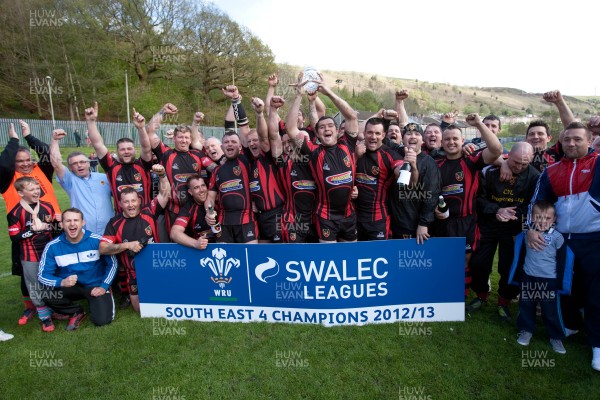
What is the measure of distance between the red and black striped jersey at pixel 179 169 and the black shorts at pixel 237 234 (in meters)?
0.94

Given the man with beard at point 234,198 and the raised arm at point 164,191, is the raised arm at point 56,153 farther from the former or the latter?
the man with beard at point 234,198

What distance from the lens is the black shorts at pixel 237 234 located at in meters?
4.94

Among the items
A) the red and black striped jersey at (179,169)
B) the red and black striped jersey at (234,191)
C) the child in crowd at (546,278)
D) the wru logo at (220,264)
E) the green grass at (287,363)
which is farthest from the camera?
the red and black striped jersey at (179,169)

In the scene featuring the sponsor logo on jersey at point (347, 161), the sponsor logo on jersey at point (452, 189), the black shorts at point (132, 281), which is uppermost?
the sponsor logo on jersey at point (347, 161)

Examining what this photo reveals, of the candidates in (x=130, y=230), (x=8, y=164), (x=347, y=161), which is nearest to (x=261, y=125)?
(x=347, y=161)

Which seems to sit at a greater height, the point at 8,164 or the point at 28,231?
the point at 8,164

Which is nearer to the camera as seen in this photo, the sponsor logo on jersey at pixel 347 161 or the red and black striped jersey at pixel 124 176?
the sponsor logo on jersey at pixel 347 161

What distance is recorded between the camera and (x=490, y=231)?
4.69 metres

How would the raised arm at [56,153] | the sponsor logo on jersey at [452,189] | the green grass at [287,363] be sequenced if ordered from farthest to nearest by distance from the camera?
the raised arm at [56,153], the sponsor logo on jersey at [452,189], the green grass at [287,363]

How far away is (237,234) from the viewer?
16.3 ft

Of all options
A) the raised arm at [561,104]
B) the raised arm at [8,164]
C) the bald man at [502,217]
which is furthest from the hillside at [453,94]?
the raised arm at [8,164]

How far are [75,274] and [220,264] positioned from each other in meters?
2.00

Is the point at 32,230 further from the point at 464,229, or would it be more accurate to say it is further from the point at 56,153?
the point at 464,229

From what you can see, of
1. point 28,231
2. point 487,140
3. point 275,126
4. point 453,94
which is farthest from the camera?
point 453,94
